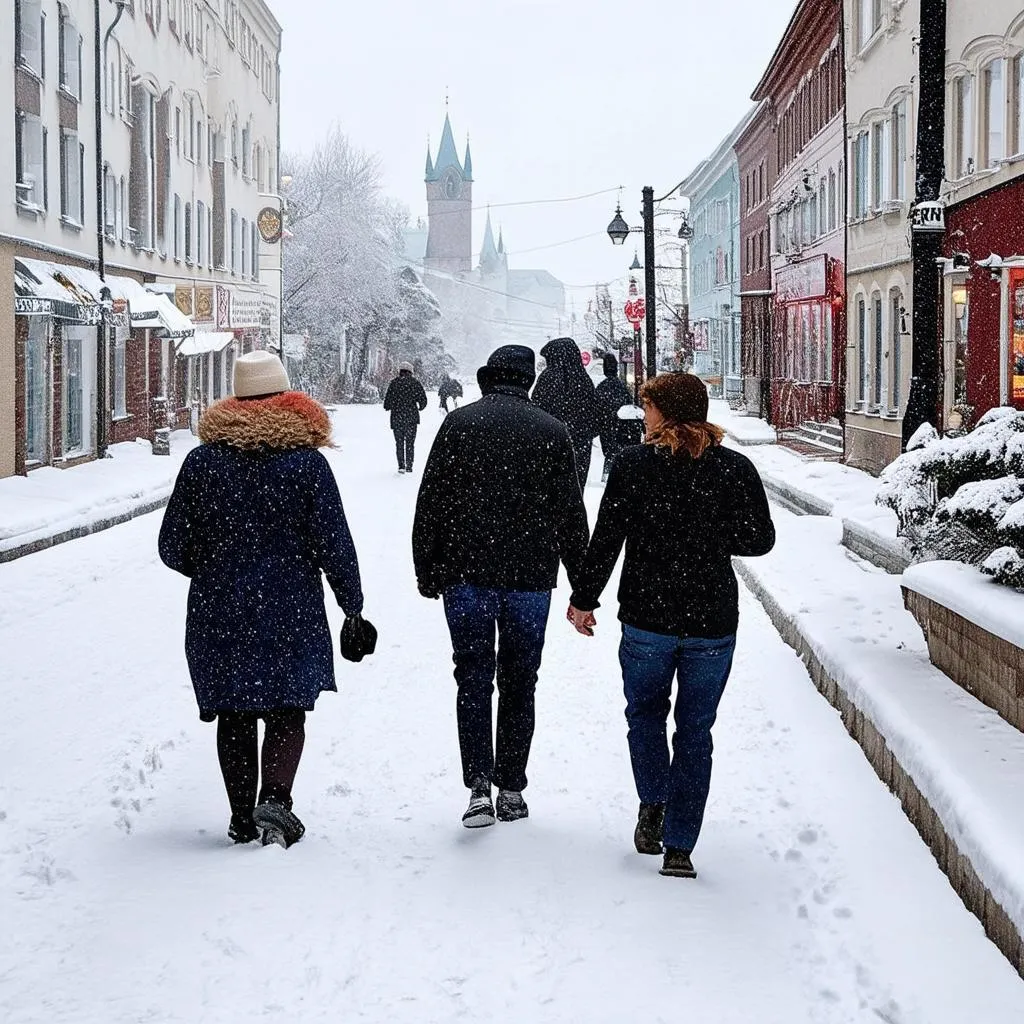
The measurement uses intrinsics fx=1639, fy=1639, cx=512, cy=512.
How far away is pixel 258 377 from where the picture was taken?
562cm

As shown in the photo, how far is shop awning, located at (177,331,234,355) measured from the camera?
124 feet

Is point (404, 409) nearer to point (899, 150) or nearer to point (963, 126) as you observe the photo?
point (899, 150)

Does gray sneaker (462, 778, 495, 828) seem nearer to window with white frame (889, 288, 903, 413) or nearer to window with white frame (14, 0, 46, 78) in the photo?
window with white frame (889, 288, 903, 413)

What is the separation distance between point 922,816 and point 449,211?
581 feet

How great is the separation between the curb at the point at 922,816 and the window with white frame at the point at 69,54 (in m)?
22.6

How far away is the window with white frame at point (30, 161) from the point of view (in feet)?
82.7

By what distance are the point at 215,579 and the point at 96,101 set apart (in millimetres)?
26146

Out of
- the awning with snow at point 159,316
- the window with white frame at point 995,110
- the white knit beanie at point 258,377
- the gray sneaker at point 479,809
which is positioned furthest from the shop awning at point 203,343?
the gray sneaker at point 479,809

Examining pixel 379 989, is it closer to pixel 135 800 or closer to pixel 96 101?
pixel 135 800

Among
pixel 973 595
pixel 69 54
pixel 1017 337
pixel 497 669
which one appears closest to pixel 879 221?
pixel 1017 337

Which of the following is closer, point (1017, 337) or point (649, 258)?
point (1017, 337)

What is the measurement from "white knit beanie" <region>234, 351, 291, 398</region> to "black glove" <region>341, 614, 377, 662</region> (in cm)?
84

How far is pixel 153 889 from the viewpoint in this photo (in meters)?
5.16

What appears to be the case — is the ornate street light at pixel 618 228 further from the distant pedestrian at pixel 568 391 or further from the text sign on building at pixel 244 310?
the distant pedestrian at pixel 568 391
